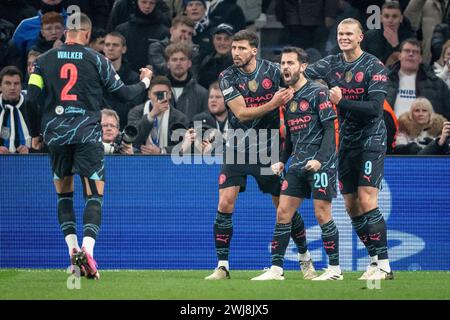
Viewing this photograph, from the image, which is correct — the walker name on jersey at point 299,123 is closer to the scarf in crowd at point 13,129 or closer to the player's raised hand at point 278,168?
the player's raised hand at point 278,168

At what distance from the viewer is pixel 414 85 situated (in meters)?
16.8

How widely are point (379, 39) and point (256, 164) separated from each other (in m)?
5.48

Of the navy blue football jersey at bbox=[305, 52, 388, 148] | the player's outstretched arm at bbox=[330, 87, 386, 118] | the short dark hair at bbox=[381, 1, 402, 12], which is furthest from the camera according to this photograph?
the short dark hair at bbox=[381, 1, 402, 12]

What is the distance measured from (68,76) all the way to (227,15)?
6496mm

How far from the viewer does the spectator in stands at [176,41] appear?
56.7 ft

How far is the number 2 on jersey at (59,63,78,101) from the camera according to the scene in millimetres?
12031

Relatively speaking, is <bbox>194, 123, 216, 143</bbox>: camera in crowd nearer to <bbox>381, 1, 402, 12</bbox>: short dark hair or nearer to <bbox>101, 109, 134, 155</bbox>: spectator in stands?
<bbox>101, 109, 134, 155</bbox>: spectator in stands

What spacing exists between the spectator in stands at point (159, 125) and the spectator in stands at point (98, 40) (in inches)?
76.9

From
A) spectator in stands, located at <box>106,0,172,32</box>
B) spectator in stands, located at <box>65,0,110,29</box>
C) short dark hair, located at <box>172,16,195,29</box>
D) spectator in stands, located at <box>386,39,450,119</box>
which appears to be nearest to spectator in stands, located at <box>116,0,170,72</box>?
short dark hair, located at <box>172,16,195,29</box>

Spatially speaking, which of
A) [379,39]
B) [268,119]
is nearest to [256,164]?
[268,119]

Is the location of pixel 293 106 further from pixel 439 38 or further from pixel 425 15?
pixel 425 15

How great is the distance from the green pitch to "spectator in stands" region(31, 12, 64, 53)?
5.24 m

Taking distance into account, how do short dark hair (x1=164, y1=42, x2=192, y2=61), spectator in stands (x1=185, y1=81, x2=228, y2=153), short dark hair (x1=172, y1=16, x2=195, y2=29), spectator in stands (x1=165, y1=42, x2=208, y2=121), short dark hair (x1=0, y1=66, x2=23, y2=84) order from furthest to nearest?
short dark hair (x1=172, y1=16, x2=195, y2=29) < short dark hair (x1=164, y1=42, x2=192, y2=61) < spectator in stands (x1=165, y1=42, x2=208, y2=121) < short dark hair (x1=0, y1=66, x2=23, y2=84) < spectator in stands (x1=185, y1=81, x2=228, y2=153)

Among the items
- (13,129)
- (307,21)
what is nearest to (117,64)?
(13,129)
